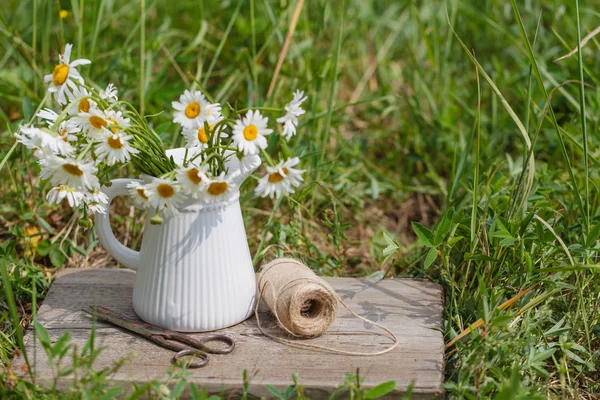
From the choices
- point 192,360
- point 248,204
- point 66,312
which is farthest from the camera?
point 248,204

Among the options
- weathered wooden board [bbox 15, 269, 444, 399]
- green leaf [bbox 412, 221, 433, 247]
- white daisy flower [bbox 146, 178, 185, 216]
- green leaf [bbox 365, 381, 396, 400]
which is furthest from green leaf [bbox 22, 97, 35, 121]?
green leaf [bbox 365, 381, 396, 400]

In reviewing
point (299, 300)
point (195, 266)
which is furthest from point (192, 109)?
point (299, 300)

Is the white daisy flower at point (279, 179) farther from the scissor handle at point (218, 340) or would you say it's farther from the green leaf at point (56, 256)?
the green leaf at point (56, 256)

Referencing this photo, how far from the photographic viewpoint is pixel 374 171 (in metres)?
2.99

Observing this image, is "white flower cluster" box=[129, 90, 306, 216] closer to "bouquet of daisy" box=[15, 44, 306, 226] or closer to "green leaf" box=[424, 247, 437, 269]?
"bouquet of daisy" box=[15, 44, 306, 226]

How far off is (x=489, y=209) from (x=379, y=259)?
43cm

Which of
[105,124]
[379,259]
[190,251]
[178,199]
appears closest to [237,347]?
[190,251]

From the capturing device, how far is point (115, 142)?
160 cm

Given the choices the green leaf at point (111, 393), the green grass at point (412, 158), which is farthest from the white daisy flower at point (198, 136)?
the green leaf at point (111, 393)

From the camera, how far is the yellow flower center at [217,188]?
1609mm

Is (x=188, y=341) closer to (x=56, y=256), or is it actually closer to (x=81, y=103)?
(x=81, y=103)

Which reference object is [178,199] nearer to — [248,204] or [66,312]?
[66,312]

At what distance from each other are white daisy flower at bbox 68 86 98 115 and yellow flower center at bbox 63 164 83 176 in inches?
4.5

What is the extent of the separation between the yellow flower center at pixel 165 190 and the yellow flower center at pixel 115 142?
0.39 feet
